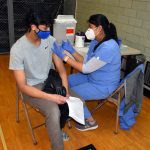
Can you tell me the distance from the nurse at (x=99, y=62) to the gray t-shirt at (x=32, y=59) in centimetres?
11

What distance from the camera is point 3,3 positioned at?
399 cm

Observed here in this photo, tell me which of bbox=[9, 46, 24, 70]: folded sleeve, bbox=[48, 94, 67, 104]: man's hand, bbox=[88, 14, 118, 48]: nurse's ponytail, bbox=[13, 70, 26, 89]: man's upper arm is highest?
bbox=[88, 14, 118, 48]: nurse's ponytail

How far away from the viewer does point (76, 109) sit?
1.71 meters

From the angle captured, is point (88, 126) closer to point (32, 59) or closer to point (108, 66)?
point (108, 66)

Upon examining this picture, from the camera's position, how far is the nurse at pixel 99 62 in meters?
1.86

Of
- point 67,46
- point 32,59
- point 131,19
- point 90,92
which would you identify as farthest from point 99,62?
point 131,19

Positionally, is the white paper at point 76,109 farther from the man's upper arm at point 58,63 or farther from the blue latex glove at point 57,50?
the blue latex glove at point 57,50

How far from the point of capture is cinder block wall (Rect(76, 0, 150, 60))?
9.25 feet

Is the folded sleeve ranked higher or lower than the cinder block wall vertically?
lower

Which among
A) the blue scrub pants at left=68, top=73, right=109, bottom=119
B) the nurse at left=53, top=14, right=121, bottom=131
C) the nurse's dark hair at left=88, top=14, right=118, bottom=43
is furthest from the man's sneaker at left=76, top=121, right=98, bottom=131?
the nurse's dark hair at left=88, top=14, right=118, bottom=43

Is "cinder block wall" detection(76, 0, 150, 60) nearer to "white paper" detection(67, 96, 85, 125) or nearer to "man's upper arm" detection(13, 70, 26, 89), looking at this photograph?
"white paper" detection(67, 96, 85, 125)

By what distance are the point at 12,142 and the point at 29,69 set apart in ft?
2.36

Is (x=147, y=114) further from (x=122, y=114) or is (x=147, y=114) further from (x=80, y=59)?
(x=80, y=59)

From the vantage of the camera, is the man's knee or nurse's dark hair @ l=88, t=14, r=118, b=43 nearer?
the man's knee
